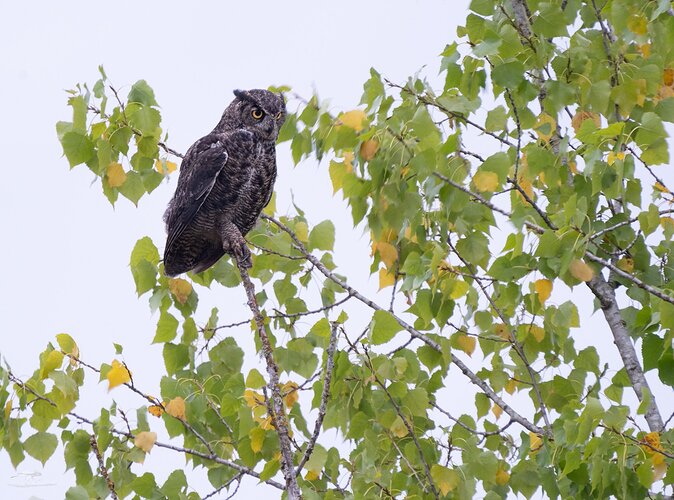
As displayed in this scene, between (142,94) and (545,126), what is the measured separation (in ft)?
4.95

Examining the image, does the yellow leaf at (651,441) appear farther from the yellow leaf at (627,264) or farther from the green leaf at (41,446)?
the green leaf at (41,446)

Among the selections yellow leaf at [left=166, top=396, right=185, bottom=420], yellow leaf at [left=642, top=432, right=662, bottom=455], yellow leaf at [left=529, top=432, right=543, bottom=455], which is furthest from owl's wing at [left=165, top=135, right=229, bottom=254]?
yellow leaf at [left=642, top=432, right=662, bottom=455]

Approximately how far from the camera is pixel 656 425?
11.2 ft

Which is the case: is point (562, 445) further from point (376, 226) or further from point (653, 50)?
point (653, 50)

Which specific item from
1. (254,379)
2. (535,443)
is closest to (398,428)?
(254,379)

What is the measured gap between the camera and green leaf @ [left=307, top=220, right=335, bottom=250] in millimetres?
3617

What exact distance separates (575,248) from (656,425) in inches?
44.8

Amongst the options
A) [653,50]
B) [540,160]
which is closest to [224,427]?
[540,160]

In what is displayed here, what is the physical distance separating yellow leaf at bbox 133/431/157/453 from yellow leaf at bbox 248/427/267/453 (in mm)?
347

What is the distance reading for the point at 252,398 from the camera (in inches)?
123

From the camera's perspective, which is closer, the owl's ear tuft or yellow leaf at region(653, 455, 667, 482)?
yellow leaf at region(653, 455, 667, 482)

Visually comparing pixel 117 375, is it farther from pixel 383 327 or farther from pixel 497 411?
pixel 497 411

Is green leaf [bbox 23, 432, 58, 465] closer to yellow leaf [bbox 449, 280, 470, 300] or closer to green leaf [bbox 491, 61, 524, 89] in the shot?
yellow leaf [bbox 449, 280, 470, 300]

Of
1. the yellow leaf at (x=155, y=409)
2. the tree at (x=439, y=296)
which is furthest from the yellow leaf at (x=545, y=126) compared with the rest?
the yellow leaf at (x=155, y=409)
